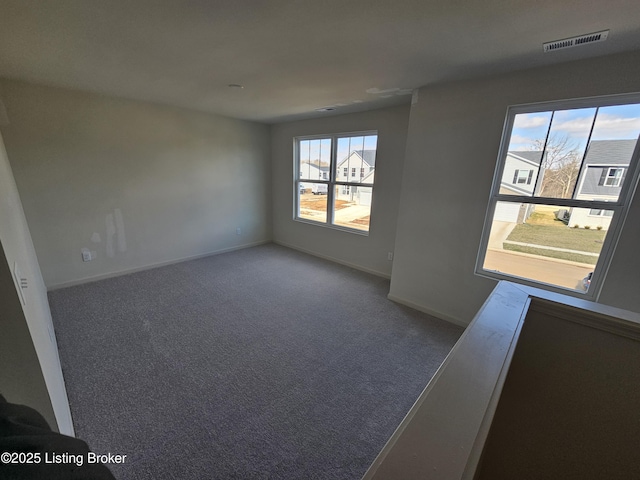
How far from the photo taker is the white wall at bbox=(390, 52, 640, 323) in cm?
186

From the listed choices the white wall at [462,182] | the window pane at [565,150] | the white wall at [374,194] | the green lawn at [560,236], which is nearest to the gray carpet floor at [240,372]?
the white wall at [462,182]

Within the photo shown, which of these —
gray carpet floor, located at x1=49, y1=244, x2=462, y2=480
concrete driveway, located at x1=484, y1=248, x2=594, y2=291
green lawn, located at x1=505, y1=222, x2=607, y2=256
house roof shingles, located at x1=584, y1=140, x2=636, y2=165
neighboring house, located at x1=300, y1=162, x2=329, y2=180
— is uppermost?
house roof shingles, located at x1=584, y1=140, x2=636, y2=165

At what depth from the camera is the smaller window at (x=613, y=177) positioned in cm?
188

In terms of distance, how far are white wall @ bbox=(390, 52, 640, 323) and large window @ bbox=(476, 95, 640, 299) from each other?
0.29ft

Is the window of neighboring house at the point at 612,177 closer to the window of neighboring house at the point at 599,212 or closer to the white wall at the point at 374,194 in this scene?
the window of neighboring house at the point at 599,212

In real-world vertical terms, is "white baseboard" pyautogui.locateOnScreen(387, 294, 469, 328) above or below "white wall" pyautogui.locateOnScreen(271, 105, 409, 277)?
below

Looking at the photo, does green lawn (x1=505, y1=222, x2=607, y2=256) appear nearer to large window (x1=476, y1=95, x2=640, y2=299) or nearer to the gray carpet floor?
large window (x1=476, y1=95, x2=640, y2=299)

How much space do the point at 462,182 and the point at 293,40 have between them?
77.4 inches

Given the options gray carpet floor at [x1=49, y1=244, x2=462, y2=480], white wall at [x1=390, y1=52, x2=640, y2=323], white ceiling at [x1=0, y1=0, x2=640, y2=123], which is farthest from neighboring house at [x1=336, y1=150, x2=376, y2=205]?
gray carpet floor at [x1=49, y1=244, x2=462, y2=480]

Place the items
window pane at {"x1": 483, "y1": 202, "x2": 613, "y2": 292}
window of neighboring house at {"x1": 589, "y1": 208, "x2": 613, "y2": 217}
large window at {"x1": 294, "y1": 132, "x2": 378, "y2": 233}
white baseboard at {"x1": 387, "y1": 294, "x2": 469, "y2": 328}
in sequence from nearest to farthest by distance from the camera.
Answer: window of neighboring house at {"x1": 589, "y1": 208, "x2": 613, "y2": 217} → window pane at {"x1": 483, "y1": 202, "x2": 613, "y2": 292} → white baseboard at {"x1": 387, "y1": 294, "x2": 469, "y2": 328} → large window at {"x1": 294, "y1": 132, "x2": 378, "y2": 233}

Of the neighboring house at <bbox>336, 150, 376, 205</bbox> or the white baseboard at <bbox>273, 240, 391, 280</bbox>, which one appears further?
the white baseboard at <bbox>273, 240, 391, 280</bbox>

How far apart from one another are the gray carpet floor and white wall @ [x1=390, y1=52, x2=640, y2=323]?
463 mm

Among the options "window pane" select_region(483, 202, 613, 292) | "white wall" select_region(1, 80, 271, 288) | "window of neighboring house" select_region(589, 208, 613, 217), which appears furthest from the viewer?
"white wall" select_region(1, 80, 271, 288)

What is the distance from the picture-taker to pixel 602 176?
1945mm
